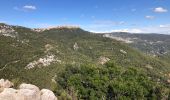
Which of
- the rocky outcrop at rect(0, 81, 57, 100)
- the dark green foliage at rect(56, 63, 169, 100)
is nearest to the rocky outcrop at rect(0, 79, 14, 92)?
the rocky outcrop at rect(0, 81, 57, 100)

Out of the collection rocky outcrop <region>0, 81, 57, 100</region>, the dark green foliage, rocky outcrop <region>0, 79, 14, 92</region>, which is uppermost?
rocky outcrop <region>0, 79, 14, 92</region>

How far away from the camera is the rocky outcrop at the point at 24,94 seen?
6064 cm

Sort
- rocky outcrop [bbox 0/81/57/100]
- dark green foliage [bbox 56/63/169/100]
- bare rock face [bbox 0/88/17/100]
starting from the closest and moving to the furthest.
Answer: bare rock face [bbox 0/88/17/100] → rocky outcrop [bbox 0/81/57/100] → dark green foliage [bbox 56/63/169/100]

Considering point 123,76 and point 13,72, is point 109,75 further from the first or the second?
point 13,72

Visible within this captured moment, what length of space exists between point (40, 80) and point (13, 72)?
1866cm

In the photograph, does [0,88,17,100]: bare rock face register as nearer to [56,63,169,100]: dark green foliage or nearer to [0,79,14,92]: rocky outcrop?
[0,79,14,92]: rocky outcrop

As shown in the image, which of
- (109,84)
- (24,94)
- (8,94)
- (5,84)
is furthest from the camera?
(109,84)

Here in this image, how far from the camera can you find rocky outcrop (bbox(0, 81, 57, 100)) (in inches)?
2387

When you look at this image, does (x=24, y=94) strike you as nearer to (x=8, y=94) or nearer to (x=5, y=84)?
(x=8, y=94)

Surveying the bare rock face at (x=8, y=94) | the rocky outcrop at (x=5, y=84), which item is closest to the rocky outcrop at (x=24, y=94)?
the bare rock face at (x=8, y=94)

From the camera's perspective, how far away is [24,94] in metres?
63.2

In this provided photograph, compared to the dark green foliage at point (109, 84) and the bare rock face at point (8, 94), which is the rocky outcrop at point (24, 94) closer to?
the bare rock face at point (8, 94)

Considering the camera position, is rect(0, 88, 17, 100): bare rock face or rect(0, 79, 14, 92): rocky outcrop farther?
rect(0, 79, 14, 92): rocky outcrop

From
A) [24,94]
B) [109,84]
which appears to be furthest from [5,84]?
[109,84]
